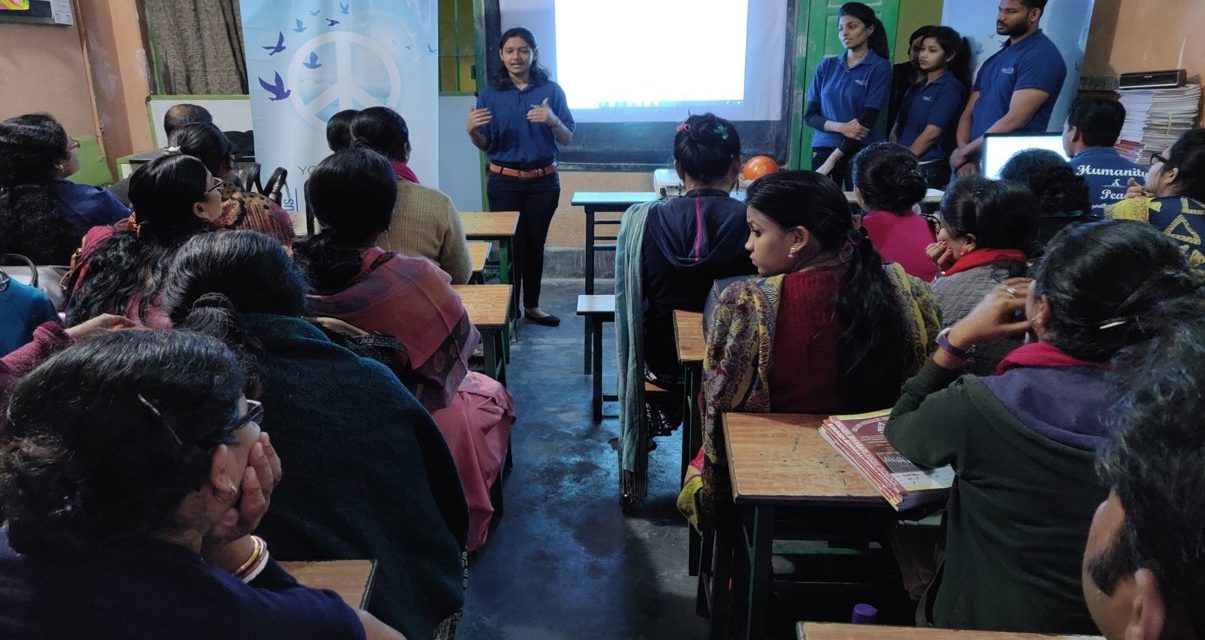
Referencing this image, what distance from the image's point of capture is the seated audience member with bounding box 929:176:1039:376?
1.69 m

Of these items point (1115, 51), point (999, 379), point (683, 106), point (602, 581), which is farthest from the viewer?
point (683, 106)

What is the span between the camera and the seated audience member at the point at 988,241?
169 cm

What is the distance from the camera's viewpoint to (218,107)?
4824mm

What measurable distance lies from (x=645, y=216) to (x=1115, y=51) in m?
3.18

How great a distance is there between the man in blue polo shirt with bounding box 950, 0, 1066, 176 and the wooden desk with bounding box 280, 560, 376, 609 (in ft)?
11.5

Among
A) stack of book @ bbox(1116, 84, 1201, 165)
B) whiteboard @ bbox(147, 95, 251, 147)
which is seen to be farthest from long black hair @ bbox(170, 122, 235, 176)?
stack of book @ bbox(1116, 84, 1201, 165)

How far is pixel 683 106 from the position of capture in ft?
16.2

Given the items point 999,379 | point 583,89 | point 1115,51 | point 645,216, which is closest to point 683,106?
point 583,89

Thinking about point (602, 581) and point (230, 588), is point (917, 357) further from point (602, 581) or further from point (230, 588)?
point (230, 588)

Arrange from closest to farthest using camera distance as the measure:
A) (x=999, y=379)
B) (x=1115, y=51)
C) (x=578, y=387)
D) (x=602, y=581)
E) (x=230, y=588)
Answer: (x=230, y=588) → (x=999, y=379) → (x=602, y=581) → (x=578, y=387) → (x=1115, y=51)

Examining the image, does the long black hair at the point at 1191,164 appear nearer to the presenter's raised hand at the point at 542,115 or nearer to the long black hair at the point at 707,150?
the long black hair at the point at 707,150

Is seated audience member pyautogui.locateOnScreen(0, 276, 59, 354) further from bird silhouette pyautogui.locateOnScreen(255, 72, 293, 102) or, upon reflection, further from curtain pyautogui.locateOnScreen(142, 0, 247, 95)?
curtain pyautogui.locateOnScreen(142, 0, 247, 95)

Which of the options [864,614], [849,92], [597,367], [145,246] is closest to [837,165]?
[849,92]

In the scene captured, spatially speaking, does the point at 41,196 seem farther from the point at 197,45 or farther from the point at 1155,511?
the point at 197,45
